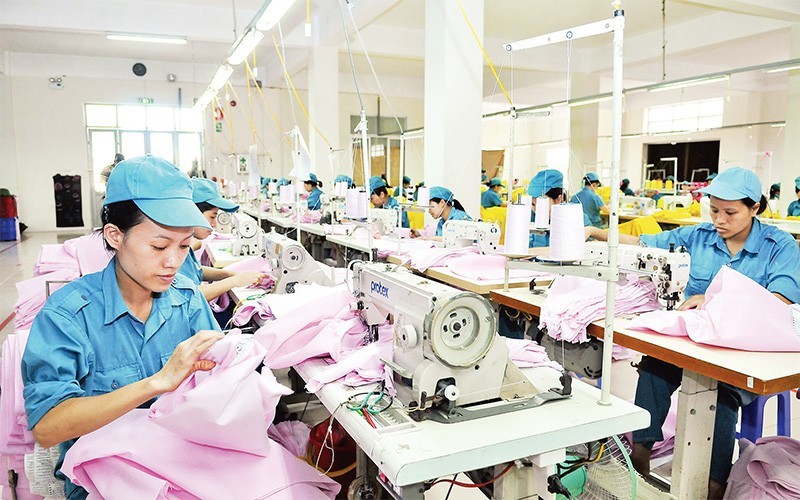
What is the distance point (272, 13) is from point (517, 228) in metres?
3.23

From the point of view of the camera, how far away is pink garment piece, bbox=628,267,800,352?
2.23 metres

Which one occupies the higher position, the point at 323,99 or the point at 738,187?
the point at 323,99

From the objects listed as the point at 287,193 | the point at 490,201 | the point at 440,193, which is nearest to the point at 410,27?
the point at 490,201

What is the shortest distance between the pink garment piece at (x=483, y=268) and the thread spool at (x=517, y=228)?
663 millimetres

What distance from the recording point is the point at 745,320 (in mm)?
2246

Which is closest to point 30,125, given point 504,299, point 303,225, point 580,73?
point 303,225

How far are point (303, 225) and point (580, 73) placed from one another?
25.3 ft

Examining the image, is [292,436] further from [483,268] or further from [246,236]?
[246,236]

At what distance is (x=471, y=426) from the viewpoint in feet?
5.21

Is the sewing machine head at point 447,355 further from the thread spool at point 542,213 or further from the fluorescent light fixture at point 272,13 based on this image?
the fluorescent light fixture at point 272,13

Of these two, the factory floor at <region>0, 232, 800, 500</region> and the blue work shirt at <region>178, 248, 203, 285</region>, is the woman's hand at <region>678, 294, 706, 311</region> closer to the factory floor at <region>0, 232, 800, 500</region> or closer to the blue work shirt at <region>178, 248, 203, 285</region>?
the factory floor at <region>0, 232, 800, 500</region>

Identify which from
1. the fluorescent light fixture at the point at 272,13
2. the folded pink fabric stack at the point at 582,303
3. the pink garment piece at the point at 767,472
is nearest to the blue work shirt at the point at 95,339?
the folded pink fabric stack at the point at 582,303

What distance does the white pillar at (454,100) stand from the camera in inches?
252

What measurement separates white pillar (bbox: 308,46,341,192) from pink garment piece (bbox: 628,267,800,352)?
8592 mm
